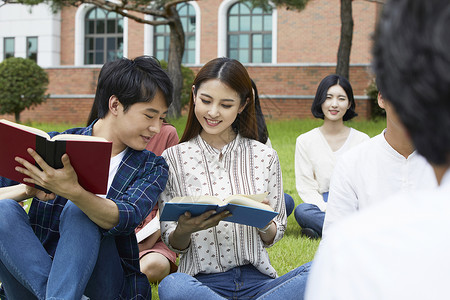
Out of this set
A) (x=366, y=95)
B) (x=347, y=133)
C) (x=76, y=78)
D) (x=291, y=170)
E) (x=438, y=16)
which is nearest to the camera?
(x=438, y=16)

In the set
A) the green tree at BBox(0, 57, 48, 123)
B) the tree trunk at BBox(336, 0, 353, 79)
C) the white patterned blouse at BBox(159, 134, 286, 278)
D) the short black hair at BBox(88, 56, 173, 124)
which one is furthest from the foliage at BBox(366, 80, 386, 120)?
the short black hair at BBox(88, 56, 173, 124)

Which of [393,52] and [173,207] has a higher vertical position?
[393,52]

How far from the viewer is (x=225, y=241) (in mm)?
2609

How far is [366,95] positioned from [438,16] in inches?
556

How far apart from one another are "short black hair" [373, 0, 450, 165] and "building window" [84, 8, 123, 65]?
19.4 m

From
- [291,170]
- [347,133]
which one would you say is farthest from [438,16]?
[291,170]

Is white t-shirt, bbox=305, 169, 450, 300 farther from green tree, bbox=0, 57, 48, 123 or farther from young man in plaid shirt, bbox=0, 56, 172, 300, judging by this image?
green tree, bbox=0, 57, 48, 123

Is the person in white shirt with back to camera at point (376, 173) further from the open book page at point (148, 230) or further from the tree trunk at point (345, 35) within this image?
the tree trunk at point (345, 35)

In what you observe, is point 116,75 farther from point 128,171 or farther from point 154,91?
point 128,171

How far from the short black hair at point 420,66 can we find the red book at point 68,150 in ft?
4.88

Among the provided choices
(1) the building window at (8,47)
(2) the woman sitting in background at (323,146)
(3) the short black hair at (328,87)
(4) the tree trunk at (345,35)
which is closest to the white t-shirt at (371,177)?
(2) the woman sitting in background at (323,146)

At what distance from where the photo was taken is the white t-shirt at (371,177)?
2.31 m

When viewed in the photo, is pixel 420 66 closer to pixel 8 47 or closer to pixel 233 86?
pixel 233 86

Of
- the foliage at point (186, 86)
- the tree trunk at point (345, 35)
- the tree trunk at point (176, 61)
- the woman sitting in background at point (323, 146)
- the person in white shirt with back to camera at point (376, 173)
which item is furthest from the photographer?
the foliage at point (186, 86)
